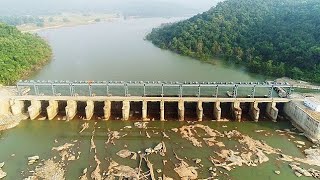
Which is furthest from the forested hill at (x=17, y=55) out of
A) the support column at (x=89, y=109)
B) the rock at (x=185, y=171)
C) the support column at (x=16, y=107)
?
the rock at (x=185, y=171)

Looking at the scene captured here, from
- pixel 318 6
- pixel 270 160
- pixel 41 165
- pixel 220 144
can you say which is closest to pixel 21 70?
pixel 41 165

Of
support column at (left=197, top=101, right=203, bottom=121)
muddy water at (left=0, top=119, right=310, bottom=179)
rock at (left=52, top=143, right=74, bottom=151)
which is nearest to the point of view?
muddy water at (left=0, top=119, right=310, bottom=179)

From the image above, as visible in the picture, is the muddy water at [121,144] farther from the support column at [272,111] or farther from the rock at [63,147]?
the support column at [272,111]

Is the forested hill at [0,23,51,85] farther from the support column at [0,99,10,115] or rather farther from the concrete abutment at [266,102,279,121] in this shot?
the concrete abutment at [266,102,279,121]

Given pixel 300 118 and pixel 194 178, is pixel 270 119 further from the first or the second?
pixel 194 178

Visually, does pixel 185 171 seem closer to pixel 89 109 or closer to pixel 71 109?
pixel 89 109

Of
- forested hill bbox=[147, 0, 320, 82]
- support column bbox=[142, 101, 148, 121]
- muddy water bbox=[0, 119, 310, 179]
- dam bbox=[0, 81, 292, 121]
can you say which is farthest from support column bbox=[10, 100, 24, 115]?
forested hill bbox=[147, 0, 320, 82]

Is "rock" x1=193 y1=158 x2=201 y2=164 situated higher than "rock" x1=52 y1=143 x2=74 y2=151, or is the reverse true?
"rock" x1=52 y1=143 x2=74 y2=151

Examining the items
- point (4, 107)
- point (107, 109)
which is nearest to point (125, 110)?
point (107, 109)

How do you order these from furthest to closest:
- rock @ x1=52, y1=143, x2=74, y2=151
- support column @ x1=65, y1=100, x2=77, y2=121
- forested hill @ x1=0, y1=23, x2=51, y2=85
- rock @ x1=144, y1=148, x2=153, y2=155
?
forested hill @ x1=0, y1=23, x2=51, y2=85
support column @ x1=65, y1=100, x2=77, y2=121
rock @ x1=52, y1=143, x2=74, y2=151
rock @ x1=144, y1=148, x2=153, y2=155
